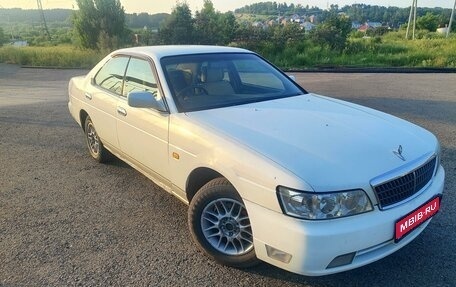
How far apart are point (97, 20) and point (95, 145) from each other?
2313 centimetres

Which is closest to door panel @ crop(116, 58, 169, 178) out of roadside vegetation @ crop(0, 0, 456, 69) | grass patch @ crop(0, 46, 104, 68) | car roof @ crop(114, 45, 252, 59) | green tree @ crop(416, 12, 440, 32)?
car roof @ crop(114, 45, 252, 59)

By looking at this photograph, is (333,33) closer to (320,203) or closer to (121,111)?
(121,111)

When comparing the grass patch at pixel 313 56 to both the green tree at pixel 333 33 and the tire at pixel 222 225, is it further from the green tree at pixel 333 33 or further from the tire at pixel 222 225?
the tire at pixel 222 225

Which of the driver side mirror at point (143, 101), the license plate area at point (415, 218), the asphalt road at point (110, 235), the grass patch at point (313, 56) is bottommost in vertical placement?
the grass patch at point (313, 56)

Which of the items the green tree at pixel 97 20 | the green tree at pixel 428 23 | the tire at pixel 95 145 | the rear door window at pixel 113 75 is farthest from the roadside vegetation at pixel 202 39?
the green tree at pixel 428 23

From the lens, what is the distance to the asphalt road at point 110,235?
267 centimetres

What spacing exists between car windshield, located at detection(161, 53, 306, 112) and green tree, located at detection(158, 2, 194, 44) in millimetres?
20183

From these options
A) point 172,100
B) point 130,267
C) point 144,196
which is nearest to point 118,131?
point 144,196

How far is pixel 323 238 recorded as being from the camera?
84.6 inches

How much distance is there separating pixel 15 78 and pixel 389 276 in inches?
716

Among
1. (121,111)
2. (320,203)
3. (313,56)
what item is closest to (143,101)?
(121,111)

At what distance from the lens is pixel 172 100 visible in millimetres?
3244

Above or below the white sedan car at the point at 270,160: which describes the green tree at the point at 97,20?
above

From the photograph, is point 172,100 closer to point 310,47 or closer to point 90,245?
point 90,245
